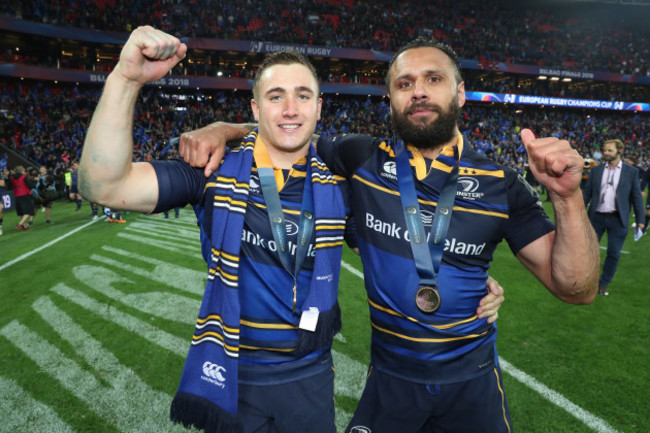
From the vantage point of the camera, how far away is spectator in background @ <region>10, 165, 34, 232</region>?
10.9 metres

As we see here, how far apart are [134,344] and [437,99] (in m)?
3.97

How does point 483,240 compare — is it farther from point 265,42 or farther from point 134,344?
point 265,42

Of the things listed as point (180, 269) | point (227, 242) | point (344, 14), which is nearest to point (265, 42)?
point (344, 14)

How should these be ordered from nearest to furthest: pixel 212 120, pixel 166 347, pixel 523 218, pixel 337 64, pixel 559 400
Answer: pixel 523 218, pixel 559 400, pixel 166 347, pixel 212 120, pixel 337 64

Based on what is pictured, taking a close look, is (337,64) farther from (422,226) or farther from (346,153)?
(422,226)

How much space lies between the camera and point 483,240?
179cm

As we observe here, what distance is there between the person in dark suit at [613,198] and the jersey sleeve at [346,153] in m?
4.91

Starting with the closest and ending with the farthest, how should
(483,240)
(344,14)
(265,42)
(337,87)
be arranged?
(483,240) < (265,42) < (337,87) < (344,14)

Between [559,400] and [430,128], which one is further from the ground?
[430,128]

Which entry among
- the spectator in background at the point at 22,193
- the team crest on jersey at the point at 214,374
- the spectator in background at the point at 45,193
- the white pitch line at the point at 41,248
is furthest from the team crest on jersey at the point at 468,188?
the spectator in background at the point at 45,193

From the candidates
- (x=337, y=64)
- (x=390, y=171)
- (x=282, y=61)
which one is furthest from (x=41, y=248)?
(x=337, y=64)

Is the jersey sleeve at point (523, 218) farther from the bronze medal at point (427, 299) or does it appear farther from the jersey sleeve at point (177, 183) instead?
the jersey sleeve at point (177, 183)

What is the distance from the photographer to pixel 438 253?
69.1 inches

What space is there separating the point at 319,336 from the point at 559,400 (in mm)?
2693
